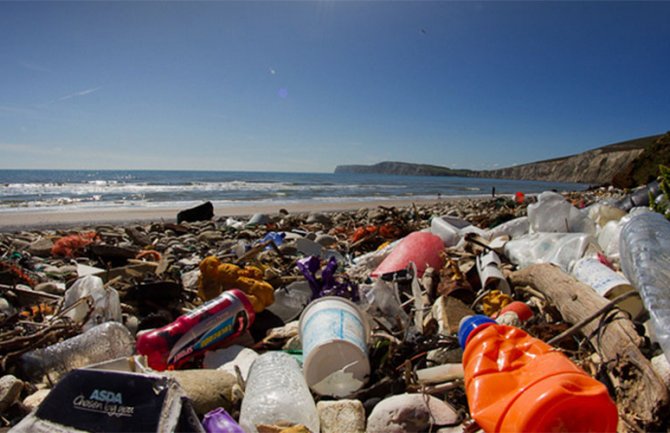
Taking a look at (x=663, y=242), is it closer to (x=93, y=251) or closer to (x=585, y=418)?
(x=585, y=418)

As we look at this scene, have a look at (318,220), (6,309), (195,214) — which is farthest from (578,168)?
(6,309)

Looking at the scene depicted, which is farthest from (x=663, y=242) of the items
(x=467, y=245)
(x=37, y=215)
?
(x=37, y=215)

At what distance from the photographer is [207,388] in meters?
1.69

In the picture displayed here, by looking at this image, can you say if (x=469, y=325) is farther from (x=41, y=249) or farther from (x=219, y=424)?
(x=41, y=249)

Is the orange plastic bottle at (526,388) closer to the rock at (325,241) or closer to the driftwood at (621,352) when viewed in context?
the driftwood at (621,352)

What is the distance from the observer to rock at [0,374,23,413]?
1664mm

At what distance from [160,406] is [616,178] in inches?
949

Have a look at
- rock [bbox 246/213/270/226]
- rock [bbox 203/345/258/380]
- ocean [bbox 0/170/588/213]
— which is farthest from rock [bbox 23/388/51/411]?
ocean [bbox 0/170/588/213]

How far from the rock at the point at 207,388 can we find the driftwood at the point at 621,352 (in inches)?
61.3

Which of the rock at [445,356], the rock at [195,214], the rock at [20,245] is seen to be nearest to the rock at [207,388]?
Result: the rock at [445,356]

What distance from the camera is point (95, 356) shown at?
2098 millimetres

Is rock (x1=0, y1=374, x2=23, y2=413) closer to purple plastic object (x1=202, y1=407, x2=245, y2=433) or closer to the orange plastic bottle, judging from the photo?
purple plastic object (x1=202, y1=407, x2=245, y2=433)

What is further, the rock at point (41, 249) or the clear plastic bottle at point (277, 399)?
the rock at point (41, 249)

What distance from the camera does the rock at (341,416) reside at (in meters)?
1.58
